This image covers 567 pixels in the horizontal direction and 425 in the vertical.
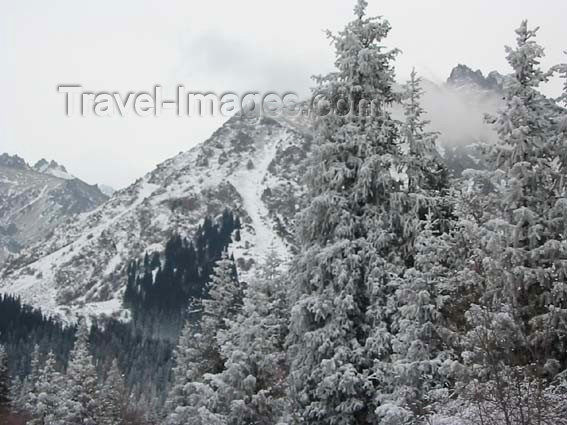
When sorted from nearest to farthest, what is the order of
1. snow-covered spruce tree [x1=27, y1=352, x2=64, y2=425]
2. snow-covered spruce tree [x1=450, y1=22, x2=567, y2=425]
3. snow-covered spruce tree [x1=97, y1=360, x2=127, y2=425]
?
snow-covered spruce tree [x1=450, y1=22, x2=567, y2=425] < snow-covered spruce tree [x1=27, y1=352, x2=64, y2=425] < snow-covered spruce tree [x1=97, y1=360, x2=127, y2=425]

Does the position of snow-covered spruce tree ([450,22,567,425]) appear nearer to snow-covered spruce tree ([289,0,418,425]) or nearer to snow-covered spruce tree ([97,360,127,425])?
snow-covered spruce tree ([289,0,418,425])

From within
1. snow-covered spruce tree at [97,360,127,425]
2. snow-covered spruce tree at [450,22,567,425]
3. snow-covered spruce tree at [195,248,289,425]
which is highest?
snow-covered spruce tree at [450,22,567,425]

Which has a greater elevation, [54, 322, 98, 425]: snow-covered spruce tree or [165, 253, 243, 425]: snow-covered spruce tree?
[165, 253, 243, 425]: snow-covered spruce tree

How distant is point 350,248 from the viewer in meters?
15.6

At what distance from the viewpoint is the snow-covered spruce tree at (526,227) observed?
12375 millimetres

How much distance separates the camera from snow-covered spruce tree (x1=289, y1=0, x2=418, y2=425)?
593 inches

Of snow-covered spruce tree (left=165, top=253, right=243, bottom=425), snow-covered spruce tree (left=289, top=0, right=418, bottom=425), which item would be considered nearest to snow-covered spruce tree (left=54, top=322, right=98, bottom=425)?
snow-covered spruce tree (left=165, top=253, right=243, bottom=425)

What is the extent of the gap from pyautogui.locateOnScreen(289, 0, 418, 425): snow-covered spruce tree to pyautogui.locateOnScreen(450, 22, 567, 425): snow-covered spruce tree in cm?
242

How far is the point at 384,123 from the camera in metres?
17.2

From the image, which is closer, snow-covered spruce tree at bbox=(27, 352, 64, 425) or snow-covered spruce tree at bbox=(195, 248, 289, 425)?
snow-covered spruce tree at bbox=(195, 248, 289, 425)

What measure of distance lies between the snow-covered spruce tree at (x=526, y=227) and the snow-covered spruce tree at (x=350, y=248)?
2.42m

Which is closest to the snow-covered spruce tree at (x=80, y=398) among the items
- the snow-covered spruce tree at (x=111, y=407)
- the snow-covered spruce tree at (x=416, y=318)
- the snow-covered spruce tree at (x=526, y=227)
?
the snow-covered spruce tree at (x=111, y=407)

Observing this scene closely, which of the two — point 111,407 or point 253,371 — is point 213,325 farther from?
point 111,407

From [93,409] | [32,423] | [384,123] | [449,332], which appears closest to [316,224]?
[384,123]
